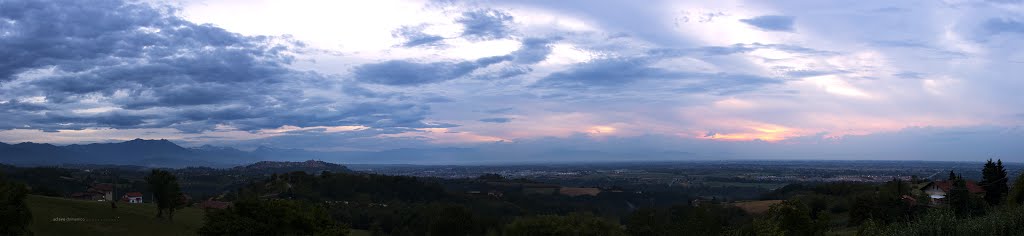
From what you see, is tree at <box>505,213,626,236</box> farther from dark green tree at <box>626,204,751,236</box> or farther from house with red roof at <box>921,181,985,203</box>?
house with red roof at <box>921,181,985,203</box>

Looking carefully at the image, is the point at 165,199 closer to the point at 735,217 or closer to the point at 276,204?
the point at 276,204

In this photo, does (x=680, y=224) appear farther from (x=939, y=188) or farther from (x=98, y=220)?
(x=98, y=220)

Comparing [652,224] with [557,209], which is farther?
[557,209]

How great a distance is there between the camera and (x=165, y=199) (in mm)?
66062

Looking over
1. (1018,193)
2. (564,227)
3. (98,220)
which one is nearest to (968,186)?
(1018,193)

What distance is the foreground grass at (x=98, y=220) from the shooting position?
53.2 m

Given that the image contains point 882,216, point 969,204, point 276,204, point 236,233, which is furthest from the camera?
point 882,216

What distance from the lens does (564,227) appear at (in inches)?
2215

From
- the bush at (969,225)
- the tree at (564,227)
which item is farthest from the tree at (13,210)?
the bush at (969,225)

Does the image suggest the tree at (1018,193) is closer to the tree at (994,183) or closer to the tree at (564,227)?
the tree at (994,183)

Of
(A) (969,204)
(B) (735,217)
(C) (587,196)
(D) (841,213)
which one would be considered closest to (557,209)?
(C) (587,196)

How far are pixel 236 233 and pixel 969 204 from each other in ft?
192

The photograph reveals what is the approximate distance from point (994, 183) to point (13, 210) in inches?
3334

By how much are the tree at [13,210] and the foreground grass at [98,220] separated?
8.08 m
